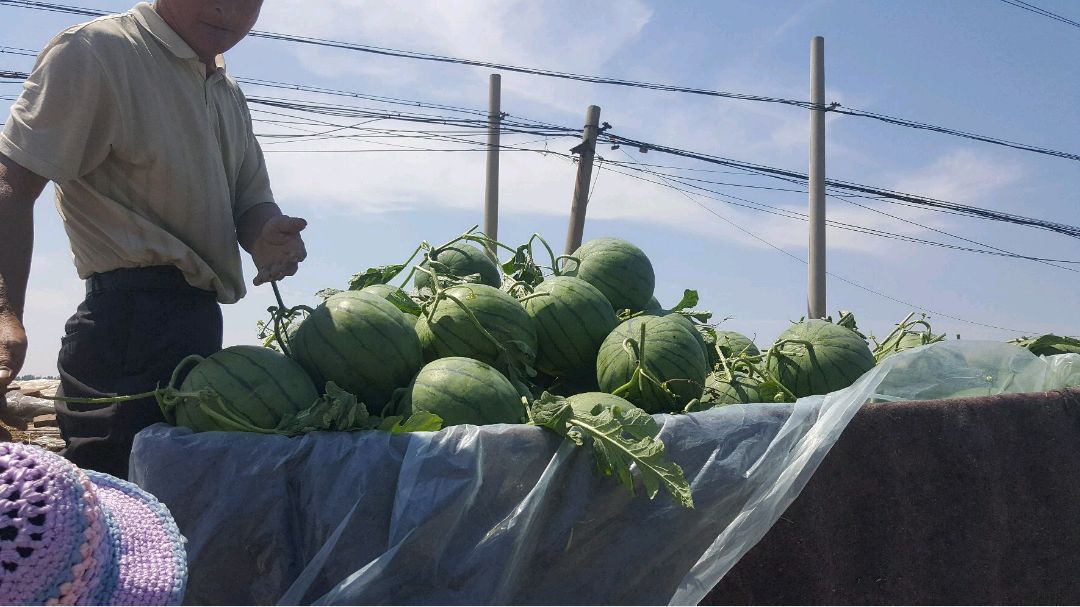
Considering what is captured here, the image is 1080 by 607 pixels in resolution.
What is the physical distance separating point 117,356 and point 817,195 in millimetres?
11264

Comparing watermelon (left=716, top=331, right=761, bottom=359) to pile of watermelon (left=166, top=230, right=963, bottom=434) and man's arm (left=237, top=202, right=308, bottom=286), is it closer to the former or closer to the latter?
pile of watermelon (left=166, top=230, right=963, bottom=434)

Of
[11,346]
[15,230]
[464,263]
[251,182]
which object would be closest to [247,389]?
[11,346]

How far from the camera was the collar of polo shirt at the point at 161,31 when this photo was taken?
8.92 ft

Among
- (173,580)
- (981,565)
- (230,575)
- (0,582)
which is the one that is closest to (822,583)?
(981,565)

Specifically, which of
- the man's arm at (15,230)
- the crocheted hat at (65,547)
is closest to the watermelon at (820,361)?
the crocheted hat at (65,547)

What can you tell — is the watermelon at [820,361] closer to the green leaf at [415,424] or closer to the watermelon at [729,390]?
the watermelon at [729,390]

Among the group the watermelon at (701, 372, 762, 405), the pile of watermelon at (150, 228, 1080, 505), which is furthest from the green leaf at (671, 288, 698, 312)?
the watermelon at (701, 372, 762, 405)

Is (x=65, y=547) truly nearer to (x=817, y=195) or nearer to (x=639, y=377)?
(x=639, y=377)

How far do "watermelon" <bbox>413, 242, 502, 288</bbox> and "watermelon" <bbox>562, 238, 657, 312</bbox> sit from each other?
33 cm

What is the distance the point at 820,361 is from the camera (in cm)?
317

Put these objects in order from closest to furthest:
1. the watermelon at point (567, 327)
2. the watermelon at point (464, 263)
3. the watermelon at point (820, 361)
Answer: the watermelon at point (567, 327)
the watermelon at point (820, 361)
the watermelon at point (464, 263)

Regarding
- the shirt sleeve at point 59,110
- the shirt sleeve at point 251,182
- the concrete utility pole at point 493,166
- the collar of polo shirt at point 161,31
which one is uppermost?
the collar of polo shirt at point 161,31

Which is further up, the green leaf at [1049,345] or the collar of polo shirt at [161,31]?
the collar of polo shirt at [161,31]

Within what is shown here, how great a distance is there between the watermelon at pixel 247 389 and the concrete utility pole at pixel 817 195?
10700mm
